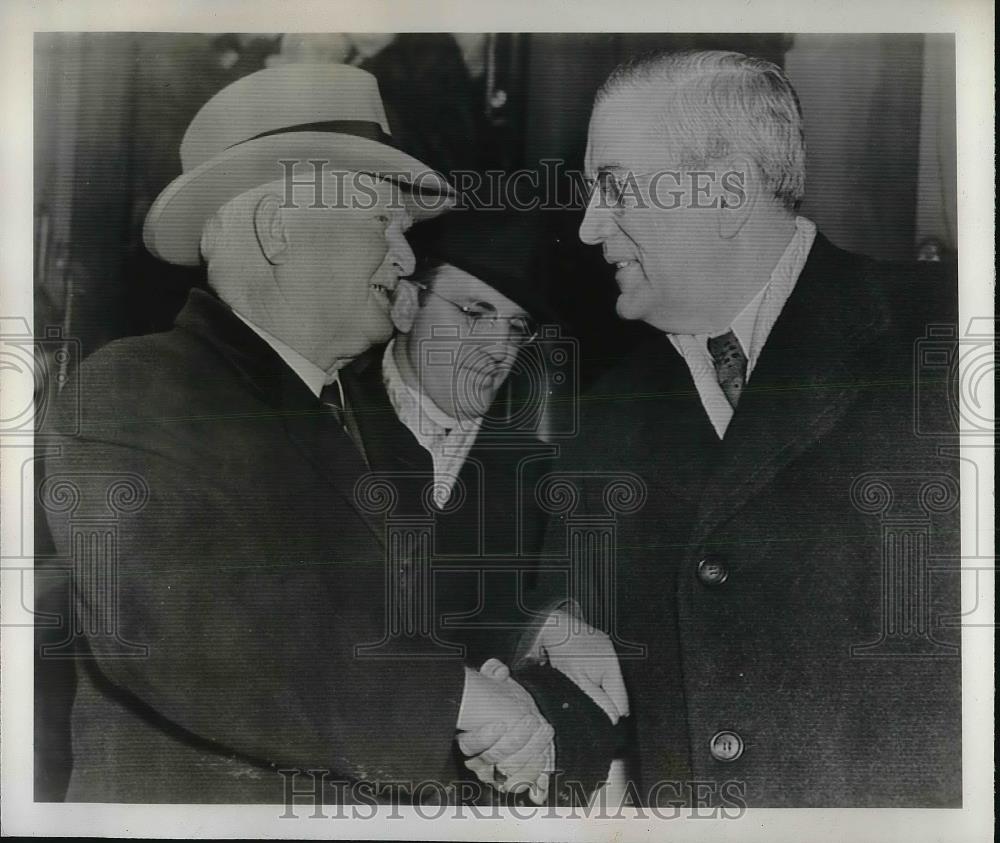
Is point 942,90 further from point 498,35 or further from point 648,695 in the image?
point 648,695

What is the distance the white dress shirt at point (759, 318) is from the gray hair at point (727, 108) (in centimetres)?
8

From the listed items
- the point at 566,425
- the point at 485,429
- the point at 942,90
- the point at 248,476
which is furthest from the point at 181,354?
the point at 942,90

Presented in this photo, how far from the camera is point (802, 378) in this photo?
188 centimetres

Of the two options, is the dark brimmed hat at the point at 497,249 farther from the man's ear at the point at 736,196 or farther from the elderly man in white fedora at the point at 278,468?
the man's ear at the point at 736,196

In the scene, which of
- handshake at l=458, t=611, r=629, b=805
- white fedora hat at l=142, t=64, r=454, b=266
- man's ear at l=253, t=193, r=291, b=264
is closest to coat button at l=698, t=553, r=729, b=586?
handshake at l=458, t=611, r=629, b=805

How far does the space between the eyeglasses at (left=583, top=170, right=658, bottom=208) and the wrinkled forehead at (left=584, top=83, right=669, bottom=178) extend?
13 millimetres

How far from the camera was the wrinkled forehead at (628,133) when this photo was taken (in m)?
1.88

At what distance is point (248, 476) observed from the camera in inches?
74.3

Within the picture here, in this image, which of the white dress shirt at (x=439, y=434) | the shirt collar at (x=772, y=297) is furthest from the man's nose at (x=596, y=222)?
the white dress shirt at (x=439, y=434)

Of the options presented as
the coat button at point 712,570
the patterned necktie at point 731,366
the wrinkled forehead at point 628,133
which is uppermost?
the wrinkled forehead at point 628,133

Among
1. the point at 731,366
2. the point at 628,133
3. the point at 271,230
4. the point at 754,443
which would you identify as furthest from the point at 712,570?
the point at 271,230

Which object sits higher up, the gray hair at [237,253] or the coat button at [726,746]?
the gray hair at [237,253]

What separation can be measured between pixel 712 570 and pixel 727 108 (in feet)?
3.26

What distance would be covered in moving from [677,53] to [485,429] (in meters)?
0.91
